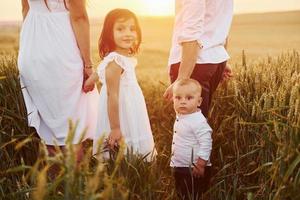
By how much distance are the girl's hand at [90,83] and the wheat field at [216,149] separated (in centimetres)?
37

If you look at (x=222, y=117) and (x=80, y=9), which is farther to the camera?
(x=222, y=117)

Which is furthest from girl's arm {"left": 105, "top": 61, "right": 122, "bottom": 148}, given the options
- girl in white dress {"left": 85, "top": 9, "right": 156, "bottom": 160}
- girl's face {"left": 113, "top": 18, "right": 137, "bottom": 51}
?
girl's face {"left": 113, "top": 18, "right": 137, "bottom": 51}

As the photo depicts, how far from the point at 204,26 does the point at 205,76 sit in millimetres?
260

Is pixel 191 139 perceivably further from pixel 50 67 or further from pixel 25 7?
pixel 25 7

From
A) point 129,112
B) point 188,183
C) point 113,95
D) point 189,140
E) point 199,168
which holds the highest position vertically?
point 113,95

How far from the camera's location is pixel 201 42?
10.0 feet

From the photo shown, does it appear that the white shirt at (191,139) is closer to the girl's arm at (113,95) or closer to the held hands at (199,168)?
the held hands at (199,168)

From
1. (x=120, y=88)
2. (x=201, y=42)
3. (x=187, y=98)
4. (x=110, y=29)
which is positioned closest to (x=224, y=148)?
(x=187, y=98)

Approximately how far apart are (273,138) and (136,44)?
1.05 meters

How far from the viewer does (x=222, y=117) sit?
13.0ft

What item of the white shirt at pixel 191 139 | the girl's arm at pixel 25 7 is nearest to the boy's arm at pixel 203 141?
the white shirt at pixel 191 139

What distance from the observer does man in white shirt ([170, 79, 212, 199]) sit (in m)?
3.16

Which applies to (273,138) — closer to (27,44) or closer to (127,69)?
(127,69)

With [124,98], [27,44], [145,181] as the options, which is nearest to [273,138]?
[145,181]
